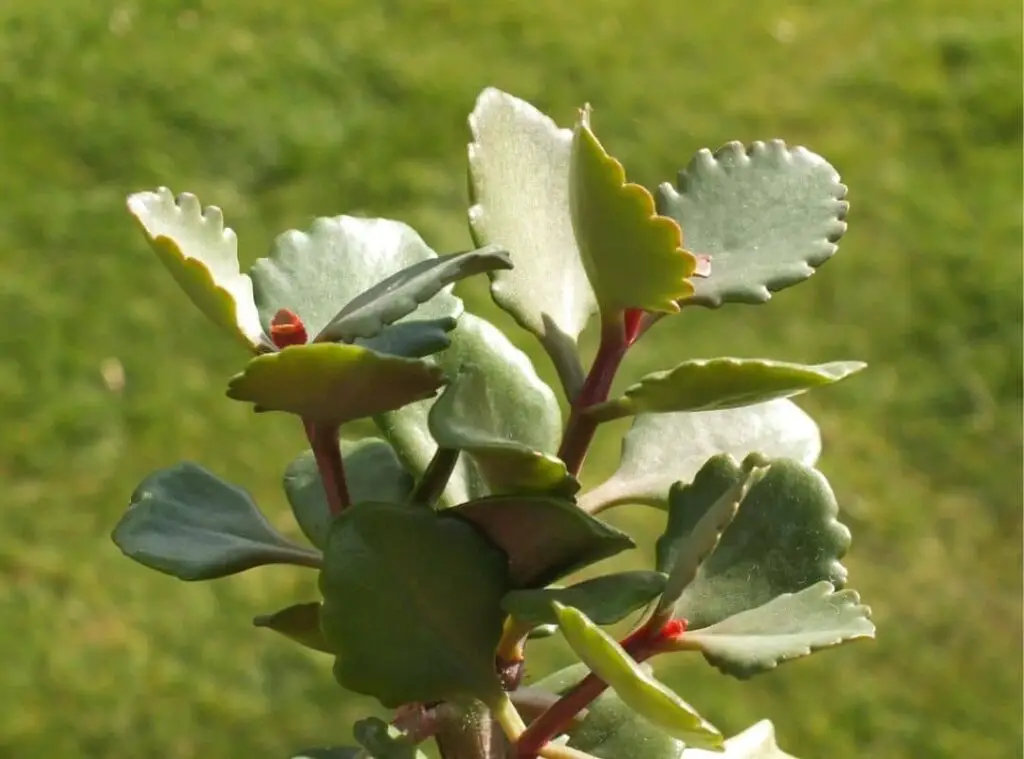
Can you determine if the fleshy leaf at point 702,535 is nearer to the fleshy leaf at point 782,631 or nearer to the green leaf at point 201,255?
the fleshy leaf at point 782,631

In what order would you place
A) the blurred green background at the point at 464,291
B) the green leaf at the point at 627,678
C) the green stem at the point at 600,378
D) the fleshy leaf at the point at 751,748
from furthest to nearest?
1. the blurred green background at the point at 464,291
2. the fleshy leaf at the point at 751,748
3. the green stem at the point at 600,378
4. the green leaf at the point at 627,678

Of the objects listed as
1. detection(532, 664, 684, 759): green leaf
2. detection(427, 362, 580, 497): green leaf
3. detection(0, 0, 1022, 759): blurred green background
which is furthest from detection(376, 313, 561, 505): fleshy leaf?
detection(0, 0, 1022, 759): blurred green background

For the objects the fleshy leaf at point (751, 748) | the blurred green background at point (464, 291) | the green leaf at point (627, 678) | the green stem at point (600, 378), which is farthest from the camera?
the blurred green background at point (464, 291)

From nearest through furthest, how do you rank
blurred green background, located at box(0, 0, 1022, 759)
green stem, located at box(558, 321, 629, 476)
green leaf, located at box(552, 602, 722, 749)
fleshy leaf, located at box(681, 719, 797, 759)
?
green leaf, located at box(552, 602, 722, 749), green stem, located at box(558, 321, 629, 476), fleshy leaf, located at box(681, 719, 797, 759), blurred green background, located at box(0, 0, 1022, 759)

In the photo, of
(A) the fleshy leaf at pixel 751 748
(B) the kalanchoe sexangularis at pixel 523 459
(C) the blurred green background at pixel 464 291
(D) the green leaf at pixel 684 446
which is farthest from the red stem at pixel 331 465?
(C) the blurred green background at pixel 464 291

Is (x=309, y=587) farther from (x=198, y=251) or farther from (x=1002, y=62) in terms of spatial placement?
(x=1002, y=62)

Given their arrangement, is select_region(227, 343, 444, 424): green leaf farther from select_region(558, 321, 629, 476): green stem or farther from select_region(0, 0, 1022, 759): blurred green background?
select_region(0, 0, 1022, 759): blurred green background

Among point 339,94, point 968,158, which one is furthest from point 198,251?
point 968,158
